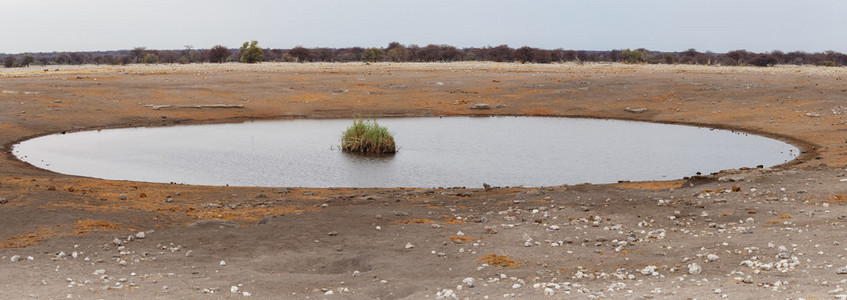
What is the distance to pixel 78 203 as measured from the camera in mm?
14492

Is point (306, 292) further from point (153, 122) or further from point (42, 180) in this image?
point (153, 122)

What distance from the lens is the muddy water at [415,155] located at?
20.8m

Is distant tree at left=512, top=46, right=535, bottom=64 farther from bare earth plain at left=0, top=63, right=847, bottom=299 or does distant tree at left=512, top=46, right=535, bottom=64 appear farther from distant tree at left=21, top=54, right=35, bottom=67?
bare earth plain at left=0, top=63, right=847, bottom=299

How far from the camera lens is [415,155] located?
82.5ft

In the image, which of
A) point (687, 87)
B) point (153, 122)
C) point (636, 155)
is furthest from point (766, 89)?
point (153, 122)

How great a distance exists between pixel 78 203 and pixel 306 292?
274 inches

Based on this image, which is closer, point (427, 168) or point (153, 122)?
point (427, 168)

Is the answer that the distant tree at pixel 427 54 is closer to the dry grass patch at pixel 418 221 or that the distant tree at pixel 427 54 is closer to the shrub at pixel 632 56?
the shrub at pixel 632 56

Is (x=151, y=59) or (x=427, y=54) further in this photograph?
(x=427, y=54)

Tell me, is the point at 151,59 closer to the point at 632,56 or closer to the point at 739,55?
the point at 632,56

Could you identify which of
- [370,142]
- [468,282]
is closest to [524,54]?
[370,142]

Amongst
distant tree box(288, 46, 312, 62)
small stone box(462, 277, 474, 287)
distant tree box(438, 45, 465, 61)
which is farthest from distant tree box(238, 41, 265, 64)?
small stone box(462, 277, 474, 287)

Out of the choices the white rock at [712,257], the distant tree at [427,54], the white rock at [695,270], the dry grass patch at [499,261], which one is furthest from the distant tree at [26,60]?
the white rock at [695,270]

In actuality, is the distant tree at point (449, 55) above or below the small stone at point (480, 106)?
above
